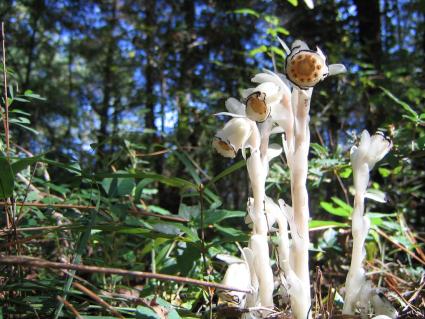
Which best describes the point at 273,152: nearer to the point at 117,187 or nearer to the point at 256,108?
the point at 256,108

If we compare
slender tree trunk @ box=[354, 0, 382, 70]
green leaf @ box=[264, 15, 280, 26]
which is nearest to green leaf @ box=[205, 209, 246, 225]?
green leaf @ box=[264, 15, 280, 26]

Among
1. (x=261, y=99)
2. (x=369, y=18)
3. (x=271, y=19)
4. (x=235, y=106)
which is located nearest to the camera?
(x=261, y=99)

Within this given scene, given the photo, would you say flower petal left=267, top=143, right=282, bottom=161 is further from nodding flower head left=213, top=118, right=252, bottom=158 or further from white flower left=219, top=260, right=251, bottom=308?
white flower left=219, top=260, right=251, bottom=308

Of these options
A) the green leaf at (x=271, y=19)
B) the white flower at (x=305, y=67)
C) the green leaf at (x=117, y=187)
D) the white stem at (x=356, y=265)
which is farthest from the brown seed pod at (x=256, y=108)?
the green leaf at (x=271, y=19)

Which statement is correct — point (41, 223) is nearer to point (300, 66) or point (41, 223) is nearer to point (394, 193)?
point (300, 66)

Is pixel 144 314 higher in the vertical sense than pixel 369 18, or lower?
lower

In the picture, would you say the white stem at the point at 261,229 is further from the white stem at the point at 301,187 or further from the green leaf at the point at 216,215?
the green leaf at the point at 216,215

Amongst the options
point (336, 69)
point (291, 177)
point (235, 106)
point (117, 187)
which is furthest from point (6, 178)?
point (336, 69)
